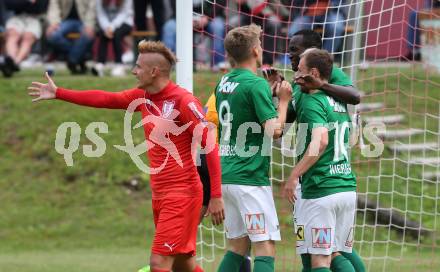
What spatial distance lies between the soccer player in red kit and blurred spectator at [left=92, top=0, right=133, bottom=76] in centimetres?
898

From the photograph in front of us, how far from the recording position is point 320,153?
6.88 metres

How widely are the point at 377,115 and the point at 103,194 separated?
4.41 metres

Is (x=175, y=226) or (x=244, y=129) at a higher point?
(x=244, y=129)

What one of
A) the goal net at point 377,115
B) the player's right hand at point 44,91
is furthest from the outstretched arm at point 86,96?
the goal net at point 377,115

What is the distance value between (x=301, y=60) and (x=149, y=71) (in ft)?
3.73

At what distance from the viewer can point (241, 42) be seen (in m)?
7.28

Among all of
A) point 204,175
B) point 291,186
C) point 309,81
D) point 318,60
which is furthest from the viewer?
point 204,175

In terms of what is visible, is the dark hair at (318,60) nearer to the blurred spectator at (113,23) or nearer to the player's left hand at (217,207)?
the player's left hand at (217,207)

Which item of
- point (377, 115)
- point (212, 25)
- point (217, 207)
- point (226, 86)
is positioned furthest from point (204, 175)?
point (377, 115)

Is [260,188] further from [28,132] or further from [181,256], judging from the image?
[28,132]

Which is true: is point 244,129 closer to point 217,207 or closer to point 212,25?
point 217,207

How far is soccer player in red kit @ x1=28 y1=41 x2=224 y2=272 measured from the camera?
6934 millimetres

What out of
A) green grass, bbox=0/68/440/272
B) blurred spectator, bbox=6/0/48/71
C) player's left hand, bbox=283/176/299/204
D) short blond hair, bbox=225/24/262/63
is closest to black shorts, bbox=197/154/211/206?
short blond hair, bbox=225/24/262/63

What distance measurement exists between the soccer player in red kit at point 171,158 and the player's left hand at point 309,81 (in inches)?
29.7
